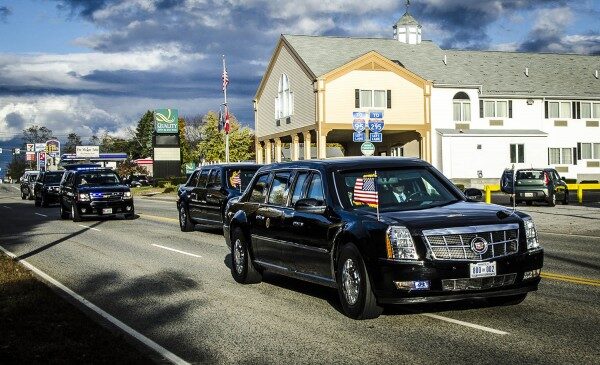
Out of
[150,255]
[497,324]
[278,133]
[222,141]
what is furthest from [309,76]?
[222,141]

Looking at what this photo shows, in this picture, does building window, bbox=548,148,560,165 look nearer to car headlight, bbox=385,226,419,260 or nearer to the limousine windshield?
the limousine windshield

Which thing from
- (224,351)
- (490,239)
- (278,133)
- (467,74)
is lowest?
(224,351)

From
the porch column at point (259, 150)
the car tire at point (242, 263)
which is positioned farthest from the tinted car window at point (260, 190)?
the porch column at point (259, 150)

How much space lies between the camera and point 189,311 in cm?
986

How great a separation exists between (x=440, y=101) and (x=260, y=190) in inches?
1811

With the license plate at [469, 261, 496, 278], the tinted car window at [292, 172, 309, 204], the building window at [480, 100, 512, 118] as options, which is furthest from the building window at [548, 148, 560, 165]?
the license plate at [469, 261, 496, 278]

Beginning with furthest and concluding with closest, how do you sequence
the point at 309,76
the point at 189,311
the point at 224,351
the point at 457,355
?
1. the point at 309,76
2. the point at 189,311
3. the point at 224,351
4. the point at 457,355

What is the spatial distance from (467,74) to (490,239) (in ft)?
170

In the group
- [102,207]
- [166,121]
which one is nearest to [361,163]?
[102,207]

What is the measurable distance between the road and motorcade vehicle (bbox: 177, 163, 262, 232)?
14.7 ft

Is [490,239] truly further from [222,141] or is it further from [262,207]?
[222,141]

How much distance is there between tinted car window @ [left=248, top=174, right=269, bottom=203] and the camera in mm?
11719

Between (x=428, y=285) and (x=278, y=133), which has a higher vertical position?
(x=278, y=133)

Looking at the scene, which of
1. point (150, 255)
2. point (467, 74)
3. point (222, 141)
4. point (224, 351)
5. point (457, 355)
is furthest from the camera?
point (222, 141)
